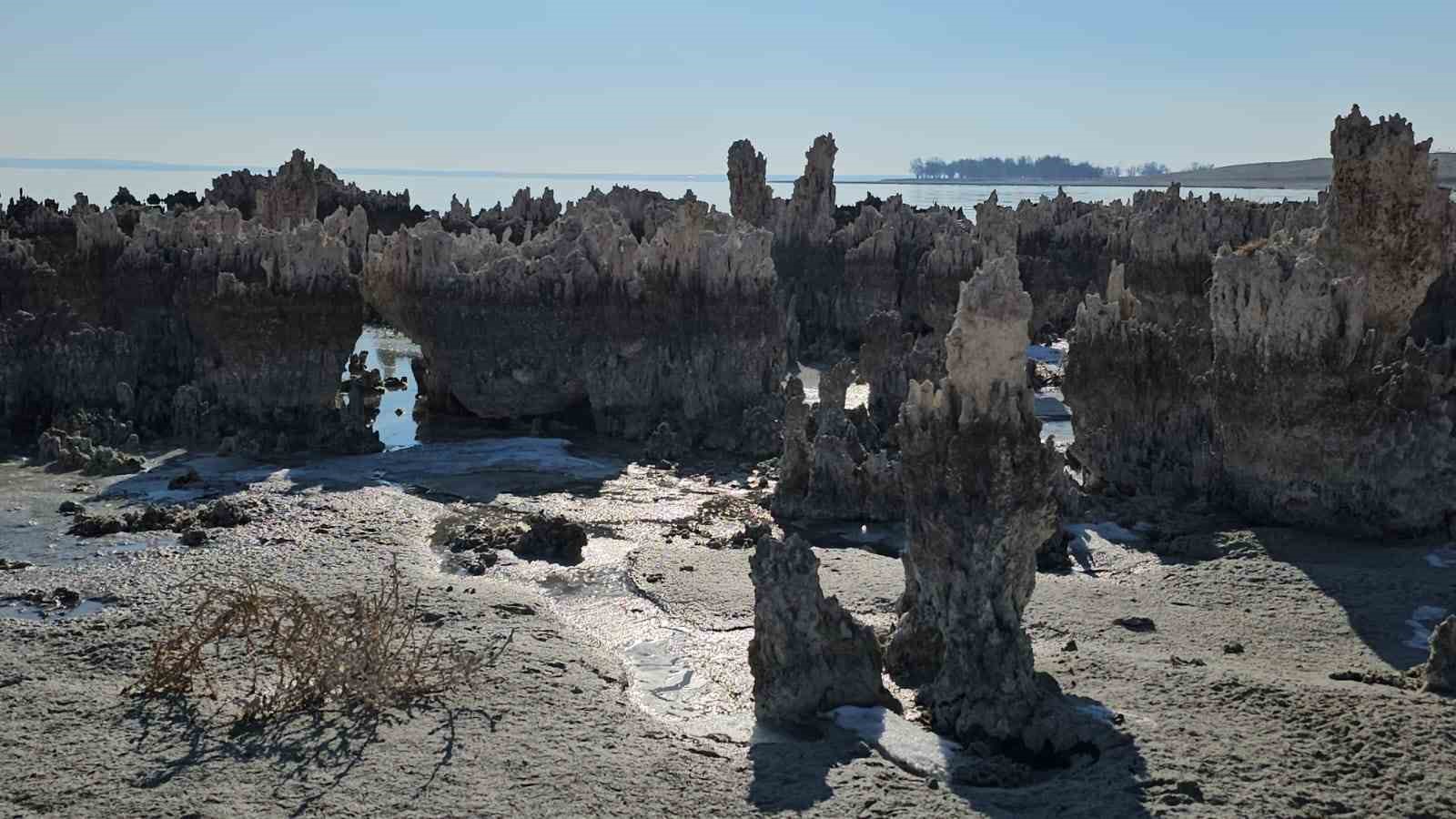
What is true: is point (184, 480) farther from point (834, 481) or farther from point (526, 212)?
point (526, 212)

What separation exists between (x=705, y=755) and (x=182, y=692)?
3.02 m

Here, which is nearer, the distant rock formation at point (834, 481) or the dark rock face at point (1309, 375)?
the dark rock face at point (1309, 375)

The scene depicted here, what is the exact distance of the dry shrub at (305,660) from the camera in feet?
27.3

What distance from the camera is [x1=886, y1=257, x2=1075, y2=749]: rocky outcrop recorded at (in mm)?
8383

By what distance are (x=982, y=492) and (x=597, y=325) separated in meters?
10.3

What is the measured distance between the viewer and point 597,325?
1820cm

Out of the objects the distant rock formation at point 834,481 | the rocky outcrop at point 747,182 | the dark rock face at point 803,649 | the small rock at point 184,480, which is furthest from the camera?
the rocky outcrop at point 747,182

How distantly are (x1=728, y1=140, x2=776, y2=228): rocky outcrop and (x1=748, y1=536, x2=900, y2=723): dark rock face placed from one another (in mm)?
22541

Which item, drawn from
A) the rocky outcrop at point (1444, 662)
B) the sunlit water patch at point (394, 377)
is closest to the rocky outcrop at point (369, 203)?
the sunlit water patch at point (394, 377)

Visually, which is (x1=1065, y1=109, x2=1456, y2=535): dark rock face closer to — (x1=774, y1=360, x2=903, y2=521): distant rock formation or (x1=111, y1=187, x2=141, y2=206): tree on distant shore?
(x1=774, y1=360, x2=903, y2=521): distant rock formation

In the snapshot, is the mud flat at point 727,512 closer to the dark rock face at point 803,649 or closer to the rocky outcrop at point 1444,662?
the dark rock face at point 803,649

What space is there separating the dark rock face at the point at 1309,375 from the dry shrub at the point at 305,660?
703cm

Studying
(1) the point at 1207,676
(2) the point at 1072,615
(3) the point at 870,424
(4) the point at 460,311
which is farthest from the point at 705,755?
(4) the point at 460,311

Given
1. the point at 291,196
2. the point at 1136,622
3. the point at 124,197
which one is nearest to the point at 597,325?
the point at 1136,622
